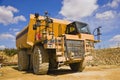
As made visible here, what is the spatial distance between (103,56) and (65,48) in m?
13.4

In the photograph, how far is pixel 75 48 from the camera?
11531 mm

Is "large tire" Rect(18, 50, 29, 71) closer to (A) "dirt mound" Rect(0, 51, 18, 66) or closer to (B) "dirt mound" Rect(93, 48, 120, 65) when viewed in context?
(A) "dirt mound" Rect(0, 51, 18, 66)

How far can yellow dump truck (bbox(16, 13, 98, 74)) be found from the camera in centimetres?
1099

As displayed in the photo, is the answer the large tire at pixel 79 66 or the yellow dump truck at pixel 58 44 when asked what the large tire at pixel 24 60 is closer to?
the yellow dump truck at pixel 58 44

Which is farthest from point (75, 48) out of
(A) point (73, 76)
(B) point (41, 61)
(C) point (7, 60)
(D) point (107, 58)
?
Result: (C) point (7, 60)

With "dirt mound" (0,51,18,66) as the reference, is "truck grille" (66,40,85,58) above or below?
above

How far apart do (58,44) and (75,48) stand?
44.3 inches

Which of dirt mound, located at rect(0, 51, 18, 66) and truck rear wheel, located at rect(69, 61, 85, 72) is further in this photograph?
dirt mound, located at rect(0, 51, 18, 66)

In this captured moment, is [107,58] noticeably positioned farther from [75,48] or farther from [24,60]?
[75,48]

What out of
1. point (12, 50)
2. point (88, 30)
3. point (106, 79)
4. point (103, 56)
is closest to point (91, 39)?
point (88, 30)

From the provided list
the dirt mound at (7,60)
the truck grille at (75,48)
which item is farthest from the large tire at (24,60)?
the dirt mound at (7,60)

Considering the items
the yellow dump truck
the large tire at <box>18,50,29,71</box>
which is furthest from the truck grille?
the large tire at <box>18,50,29,71</box>

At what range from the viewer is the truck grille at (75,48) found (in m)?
11.2

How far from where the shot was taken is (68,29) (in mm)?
13430
